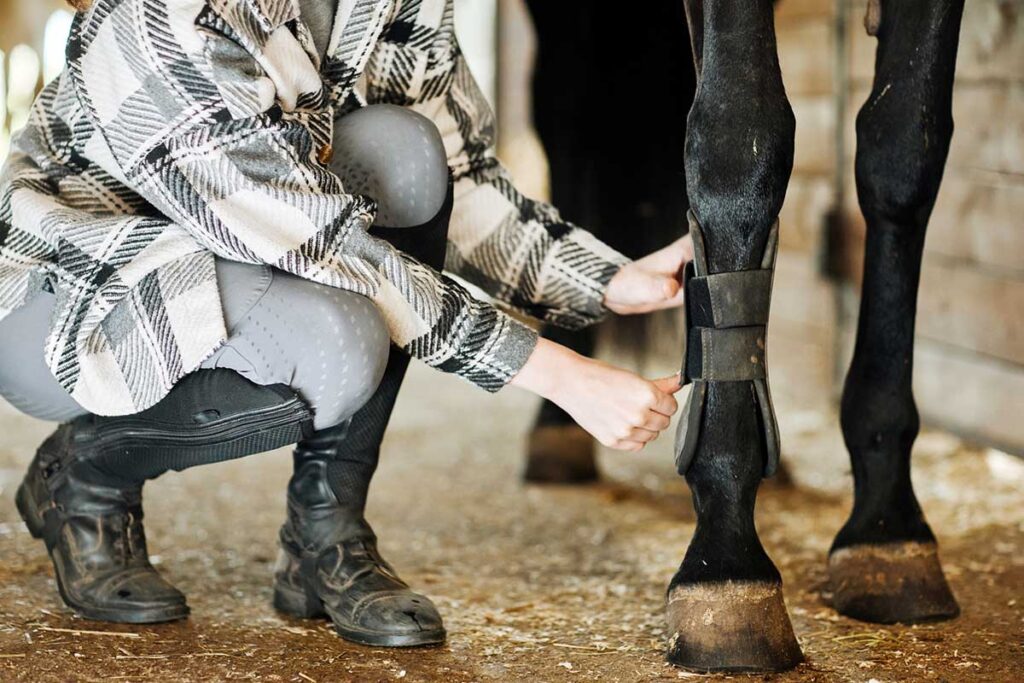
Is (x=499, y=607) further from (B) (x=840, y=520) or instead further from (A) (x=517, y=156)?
(A) (x=517, y=156)

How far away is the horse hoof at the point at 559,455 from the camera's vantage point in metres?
1.86

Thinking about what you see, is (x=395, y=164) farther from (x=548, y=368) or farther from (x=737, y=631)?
(x=737, y=631)

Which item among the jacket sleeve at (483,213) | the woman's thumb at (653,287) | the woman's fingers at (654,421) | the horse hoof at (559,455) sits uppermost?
the jacket sleeve at (483,213)

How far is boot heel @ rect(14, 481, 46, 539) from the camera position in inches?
49.0

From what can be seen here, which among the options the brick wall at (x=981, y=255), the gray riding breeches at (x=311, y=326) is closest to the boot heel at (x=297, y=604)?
the gray riding breeches at (x=311, y=326)

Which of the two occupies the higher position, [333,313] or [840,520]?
[333,313]

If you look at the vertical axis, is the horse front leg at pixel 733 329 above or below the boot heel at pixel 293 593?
above

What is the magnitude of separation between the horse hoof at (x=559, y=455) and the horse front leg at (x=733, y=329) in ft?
2.66

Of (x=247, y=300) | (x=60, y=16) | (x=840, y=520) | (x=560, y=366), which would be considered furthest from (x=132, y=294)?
(x=60, y=16)

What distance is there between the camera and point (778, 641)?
1.03 meters

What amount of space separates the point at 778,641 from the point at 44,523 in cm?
69

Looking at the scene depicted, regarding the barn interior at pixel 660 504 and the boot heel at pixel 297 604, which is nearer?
the barn interior at pixel 660 504

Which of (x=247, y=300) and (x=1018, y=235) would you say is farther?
(x=1018, y=235)

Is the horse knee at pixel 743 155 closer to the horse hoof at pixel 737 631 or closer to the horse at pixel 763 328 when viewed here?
the horse at pixel 763 328
